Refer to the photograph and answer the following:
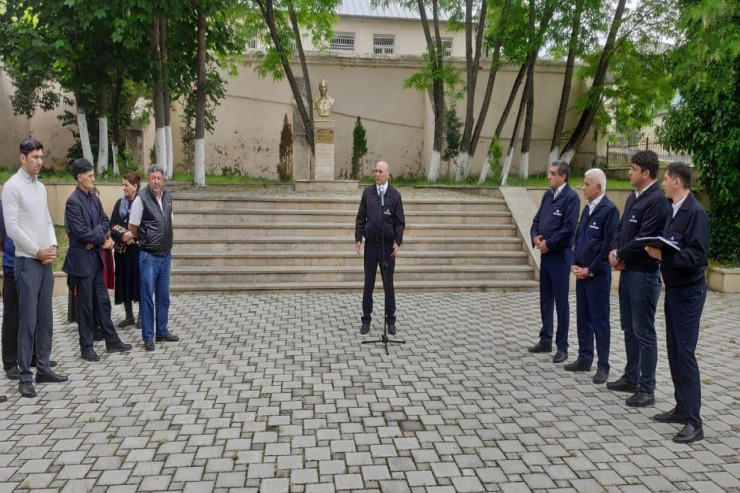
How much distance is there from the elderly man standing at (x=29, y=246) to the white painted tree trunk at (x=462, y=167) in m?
13.7

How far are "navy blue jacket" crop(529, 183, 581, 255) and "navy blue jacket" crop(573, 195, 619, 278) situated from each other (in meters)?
0.34

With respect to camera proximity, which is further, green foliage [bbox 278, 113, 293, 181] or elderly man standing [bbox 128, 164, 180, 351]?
green foliage [bbox 278, 113, 293, 181]

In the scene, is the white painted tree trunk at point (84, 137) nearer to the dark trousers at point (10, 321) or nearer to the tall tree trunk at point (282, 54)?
the tall tree trunk at point (282, 54)

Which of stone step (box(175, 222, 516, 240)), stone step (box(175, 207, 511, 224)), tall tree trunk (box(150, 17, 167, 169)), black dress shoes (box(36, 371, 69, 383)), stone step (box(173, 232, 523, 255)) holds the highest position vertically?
tall tree trunk (box(150, 17, 167, 169))

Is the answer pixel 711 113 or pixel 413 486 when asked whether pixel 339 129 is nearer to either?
pixel 711 113

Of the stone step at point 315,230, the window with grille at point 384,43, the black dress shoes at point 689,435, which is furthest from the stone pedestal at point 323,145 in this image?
the window with grille at point 384,43

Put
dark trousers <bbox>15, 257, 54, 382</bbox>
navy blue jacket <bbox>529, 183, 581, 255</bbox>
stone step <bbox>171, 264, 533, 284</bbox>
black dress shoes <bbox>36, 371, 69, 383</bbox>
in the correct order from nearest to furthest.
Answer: dark trousers <bbox>15, 257, 54, 382</bbox>, black dress shoes <bbox>36, 371, 69, 383</bbox>, navy blue jacket <bbox>529, 183, 581, 255</bbox>, stone step <bbox>171, 264, 533, 284</bbox>

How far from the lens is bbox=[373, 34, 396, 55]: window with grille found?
31844mm

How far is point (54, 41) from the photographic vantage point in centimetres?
1253

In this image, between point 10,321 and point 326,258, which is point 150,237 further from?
point 326,258

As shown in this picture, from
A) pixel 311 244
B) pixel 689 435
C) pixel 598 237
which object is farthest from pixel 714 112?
pixel 689 435

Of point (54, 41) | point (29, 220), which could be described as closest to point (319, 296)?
point (29, 220)

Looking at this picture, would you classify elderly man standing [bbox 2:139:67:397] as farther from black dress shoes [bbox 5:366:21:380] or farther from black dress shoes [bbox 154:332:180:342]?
black dress shoes [bbox 154:332:180:342]

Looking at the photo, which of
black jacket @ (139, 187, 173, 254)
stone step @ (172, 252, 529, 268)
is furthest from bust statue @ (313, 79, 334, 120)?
black jacket @ (139, 187, 173, 254)
